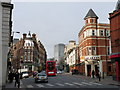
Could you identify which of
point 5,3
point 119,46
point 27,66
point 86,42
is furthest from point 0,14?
point 27,66

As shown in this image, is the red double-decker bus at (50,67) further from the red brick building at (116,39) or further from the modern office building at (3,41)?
the modern office building at (3,41)

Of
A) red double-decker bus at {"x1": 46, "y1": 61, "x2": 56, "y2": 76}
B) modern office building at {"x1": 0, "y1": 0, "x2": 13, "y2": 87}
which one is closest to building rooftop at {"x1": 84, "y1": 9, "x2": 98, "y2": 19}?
red double-decker bus at {"x1": 46, "y1": 61, "x2": 56, "y2": 76}

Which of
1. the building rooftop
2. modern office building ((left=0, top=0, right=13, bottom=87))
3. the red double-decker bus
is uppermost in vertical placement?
the building rooftop

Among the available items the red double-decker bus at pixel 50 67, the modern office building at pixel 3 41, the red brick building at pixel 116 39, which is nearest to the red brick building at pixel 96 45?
the red double-decker bus at pixel 50 67

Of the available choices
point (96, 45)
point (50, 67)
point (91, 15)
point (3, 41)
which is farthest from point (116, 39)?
point (91, 15)

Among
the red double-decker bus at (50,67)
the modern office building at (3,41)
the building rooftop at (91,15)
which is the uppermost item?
the building rooftop at (91,15)

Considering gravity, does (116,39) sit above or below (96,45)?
below

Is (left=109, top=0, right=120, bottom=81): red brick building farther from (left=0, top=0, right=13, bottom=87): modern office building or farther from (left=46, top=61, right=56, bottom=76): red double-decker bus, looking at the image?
(left=46, top=61, right=56, bottom=76): red double-decker bus

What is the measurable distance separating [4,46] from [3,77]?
3244 mm

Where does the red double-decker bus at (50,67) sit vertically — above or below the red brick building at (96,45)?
below

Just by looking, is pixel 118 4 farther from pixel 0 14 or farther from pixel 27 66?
pixel 27 66

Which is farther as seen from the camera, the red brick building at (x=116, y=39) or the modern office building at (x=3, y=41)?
the red brick building at (x=116, y=39)

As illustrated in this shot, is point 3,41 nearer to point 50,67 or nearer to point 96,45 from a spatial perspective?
point 50,67

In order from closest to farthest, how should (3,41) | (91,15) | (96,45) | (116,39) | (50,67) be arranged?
(3,41)
(116,39)
(50,67)
(96,45)
(91,15)
